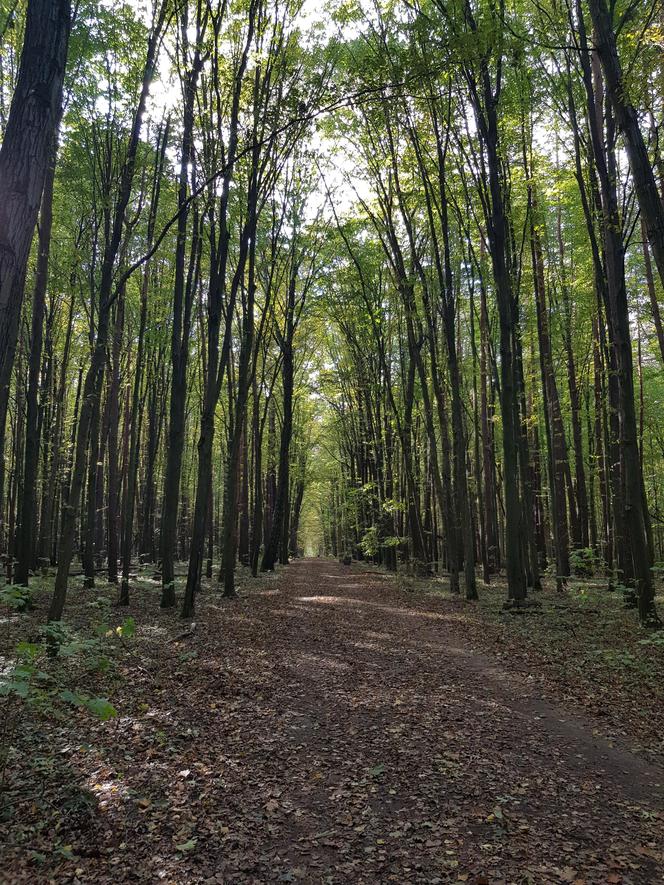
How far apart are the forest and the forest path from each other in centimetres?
3

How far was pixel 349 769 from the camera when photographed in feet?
14.4

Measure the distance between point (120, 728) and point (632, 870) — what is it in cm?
444

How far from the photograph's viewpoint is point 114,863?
122 inches

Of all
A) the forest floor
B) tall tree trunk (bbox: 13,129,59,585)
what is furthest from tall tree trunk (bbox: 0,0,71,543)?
tall tree trunk (bbox: 13,129,59,585)

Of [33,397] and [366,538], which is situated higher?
[33,397]

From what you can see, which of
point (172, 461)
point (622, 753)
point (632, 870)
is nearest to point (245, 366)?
point (172, 461)

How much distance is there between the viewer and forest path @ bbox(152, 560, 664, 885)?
315cm

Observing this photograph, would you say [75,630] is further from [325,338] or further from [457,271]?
[325,338]

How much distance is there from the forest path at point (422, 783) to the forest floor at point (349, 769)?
2cm

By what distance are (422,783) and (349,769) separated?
26.0 inches

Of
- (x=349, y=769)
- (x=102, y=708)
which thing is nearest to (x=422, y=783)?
(x=349, y=769)

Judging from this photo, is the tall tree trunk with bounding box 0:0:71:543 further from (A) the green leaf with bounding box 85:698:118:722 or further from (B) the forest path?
(B) the forest path

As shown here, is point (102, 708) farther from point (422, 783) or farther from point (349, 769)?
point (422, 783)

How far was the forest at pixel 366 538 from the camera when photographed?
11.3 feet
